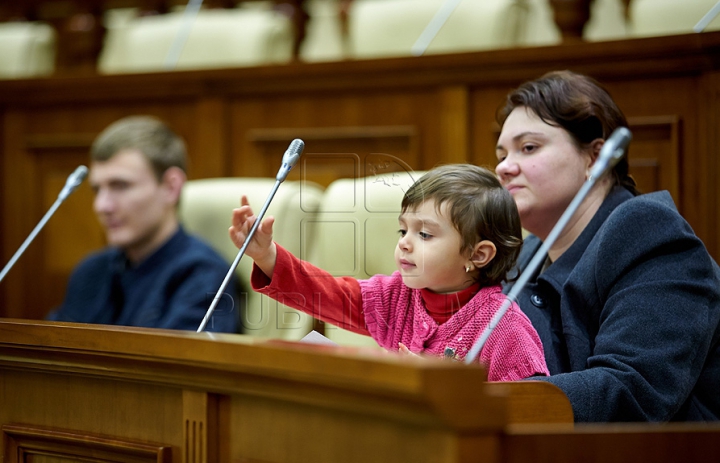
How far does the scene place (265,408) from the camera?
970 mm

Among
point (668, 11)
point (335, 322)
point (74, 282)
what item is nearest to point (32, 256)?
point (74, 282)

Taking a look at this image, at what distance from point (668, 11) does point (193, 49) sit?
1543 mm

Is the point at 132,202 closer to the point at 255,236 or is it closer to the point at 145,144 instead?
the point at 145,144

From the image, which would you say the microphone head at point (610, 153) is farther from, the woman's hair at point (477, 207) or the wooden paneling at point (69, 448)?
the wooden paneling at point (69, 448)

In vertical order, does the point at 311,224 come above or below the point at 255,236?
above

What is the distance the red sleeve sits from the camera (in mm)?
1339

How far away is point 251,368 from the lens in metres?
0.92

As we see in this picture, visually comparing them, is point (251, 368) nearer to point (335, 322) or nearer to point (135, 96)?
point (335, 322)

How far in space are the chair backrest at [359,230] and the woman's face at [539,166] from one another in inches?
11.5

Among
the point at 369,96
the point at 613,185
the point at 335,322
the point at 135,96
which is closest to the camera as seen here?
the point at 335,322

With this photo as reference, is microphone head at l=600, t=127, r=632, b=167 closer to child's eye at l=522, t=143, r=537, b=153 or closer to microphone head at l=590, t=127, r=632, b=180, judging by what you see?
microphone head at l=590, t=127, r=632, b=180

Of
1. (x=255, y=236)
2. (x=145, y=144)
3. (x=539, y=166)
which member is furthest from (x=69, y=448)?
(x=145, y=144)

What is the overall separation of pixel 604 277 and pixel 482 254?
214 millimetres

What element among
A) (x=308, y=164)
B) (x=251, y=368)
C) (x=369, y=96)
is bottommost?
(x=251, y=368)
